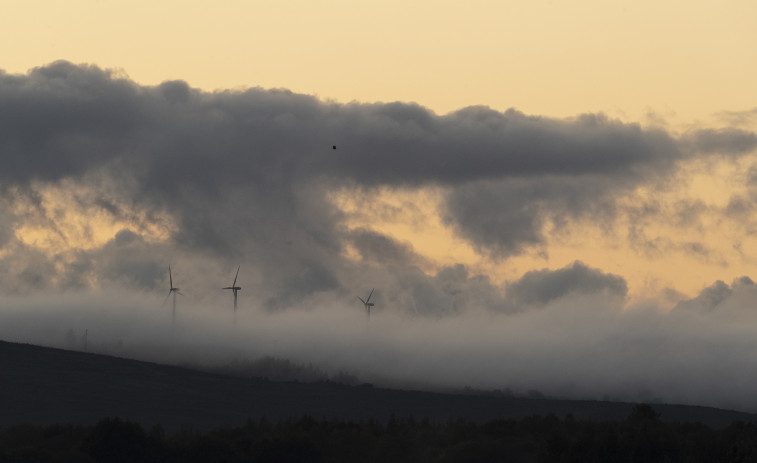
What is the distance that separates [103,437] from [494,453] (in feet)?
213

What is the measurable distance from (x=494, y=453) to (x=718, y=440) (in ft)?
118

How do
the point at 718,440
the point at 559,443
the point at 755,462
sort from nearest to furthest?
the point at 755,462, the point at 559,443, the point at 718,440

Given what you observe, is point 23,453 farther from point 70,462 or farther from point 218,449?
point 218,449

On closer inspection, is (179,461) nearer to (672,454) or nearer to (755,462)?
(672,454)

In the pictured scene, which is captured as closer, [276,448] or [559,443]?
[559,443]

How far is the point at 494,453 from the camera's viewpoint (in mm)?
199500

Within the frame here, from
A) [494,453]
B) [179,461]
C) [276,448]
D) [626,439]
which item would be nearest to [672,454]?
[626,439]

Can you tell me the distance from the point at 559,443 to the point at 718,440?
31517mm

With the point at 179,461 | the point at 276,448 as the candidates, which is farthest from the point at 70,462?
the point at 276,448

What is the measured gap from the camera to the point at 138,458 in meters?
197

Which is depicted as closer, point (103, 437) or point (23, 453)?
point (23, 453)

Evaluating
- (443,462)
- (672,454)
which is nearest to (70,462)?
(443,462)

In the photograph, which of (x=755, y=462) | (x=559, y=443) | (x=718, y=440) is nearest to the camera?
(x=755, y=462)

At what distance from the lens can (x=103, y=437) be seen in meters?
199
